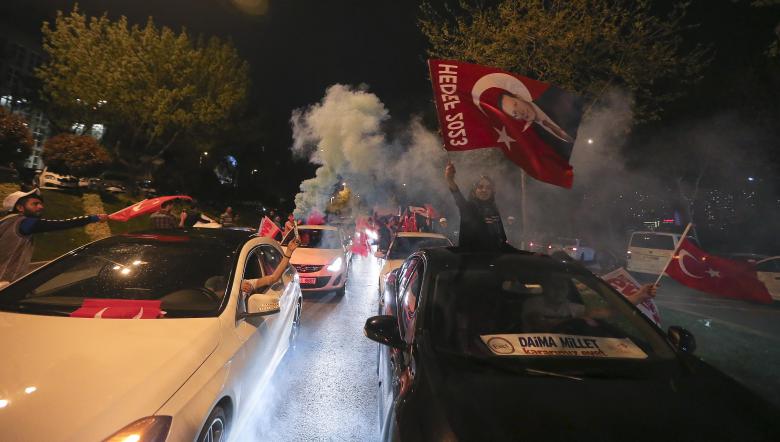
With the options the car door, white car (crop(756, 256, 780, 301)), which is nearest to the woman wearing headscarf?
the car door

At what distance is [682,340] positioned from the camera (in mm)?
2631

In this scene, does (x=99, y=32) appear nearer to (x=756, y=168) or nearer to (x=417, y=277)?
(x=417, y=277)

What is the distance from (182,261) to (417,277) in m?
2.03

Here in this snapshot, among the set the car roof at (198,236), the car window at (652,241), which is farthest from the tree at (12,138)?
the car window at (652,241)

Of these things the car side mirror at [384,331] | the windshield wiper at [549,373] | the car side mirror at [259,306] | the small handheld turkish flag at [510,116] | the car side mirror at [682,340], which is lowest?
the car side mirror at [259,306]

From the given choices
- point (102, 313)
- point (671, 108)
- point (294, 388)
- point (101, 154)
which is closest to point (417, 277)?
point (294, 388)

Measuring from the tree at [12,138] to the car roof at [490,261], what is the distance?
2420 centimetres

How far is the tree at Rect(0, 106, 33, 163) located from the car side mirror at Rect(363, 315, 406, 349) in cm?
2415

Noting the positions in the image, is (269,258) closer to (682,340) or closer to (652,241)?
(682,340)

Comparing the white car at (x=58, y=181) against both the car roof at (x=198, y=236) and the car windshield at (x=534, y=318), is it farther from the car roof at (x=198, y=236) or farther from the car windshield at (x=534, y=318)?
the car windshield at (x=534, y=318)

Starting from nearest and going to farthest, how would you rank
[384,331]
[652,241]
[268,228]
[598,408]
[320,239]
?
1. [598,408]
2. [384,331]
3. [268,228]
4. [320,239]
5. [652,241]

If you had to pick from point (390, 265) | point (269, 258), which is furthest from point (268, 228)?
point (269, 258)

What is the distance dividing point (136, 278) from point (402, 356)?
7.46 feet

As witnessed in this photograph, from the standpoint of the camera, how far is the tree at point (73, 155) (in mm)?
22109
